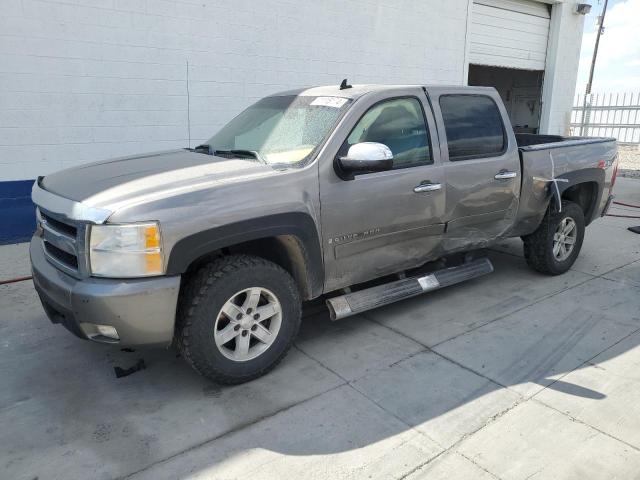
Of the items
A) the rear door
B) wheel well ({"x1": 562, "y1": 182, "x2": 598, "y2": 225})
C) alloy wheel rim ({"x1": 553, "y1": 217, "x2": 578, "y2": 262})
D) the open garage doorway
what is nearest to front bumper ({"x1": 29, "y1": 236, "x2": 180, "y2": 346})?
the rear door

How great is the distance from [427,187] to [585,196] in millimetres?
2700

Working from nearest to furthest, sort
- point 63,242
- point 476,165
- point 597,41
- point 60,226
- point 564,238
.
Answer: point 63,242
point 60,226
point 476,165
point 564,238
point 597,41

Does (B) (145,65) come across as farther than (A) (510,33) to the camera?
No

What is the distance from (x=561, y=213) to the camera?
534 cm

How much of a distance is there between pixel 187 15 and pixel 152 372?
5.31 metres

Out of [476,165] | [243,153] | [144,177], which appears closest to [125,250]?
[144,177]

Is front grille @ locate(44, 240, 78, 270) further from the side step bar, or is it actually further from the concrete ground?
the side step bar

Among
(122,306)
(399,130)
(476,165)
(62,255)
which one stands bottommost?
(122,306)

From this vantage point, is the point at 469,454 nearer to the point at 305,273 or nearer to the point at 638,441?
the point at 638,441

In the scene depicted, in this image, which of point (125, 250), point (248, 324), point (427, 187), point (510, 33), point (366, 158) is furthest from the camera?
point (510, 33)

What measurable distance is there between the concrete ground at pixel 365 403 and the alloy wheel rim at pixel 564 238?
90 cm

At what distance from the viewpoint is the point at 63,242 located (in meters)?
3.16

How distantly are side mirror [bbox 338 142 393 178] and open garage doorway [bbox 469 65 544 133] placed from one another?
1153 centimetres

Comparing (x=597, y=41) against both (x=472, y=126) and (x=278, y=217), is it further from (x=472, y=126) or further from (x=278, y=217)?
(x=278, y=217)
